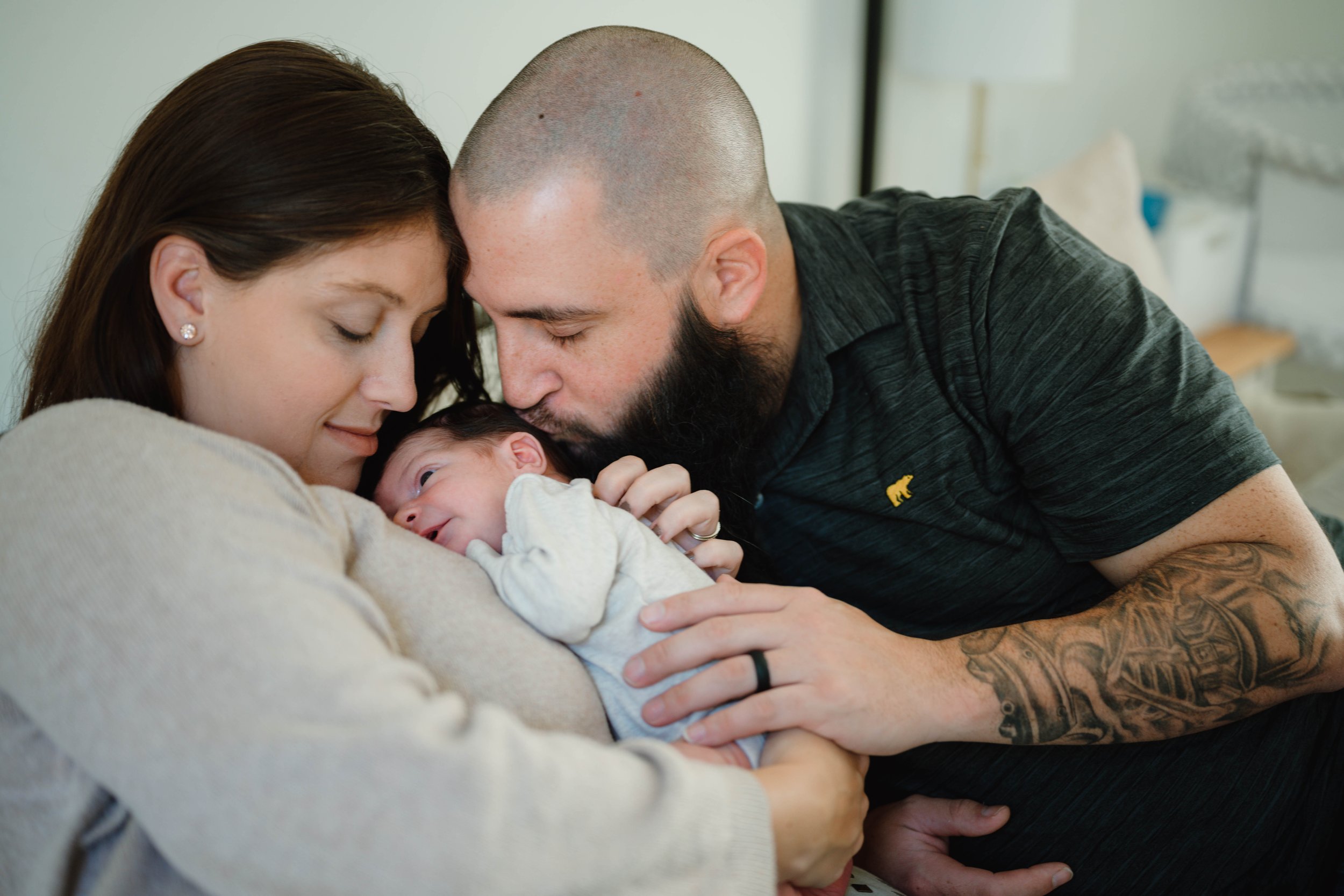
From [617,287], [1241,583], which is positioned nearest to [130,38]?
[617,287]

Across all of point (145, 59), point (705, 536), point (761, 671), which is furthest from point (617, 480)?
point (145, 59)

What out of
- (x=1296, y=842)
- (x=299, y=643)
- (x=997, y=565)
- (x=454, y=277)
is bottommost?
(x=1296, y=842)

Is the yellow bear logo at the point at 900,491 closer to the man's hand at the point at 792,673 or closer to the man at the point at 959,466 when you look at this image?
the man at the point at 959,466

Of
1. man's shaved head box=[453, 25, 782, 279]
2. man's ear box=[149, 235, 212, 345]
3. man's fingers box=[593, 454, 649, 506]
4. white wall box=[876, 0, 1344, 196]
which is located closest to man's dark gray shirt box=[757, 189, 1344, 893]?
man's shaved head box=[453, 25, 782, 279]

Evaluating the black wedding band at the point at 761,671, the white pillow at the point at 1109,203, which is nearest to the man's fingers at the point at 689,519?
the black wedding band at the point at 761,671

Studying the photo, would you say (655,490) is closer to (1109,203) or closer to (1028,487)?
(1028,487)

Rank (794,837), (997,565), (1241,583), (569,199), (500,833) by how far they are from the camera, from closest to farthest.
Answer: (500,833)
(794,837)
(1241,583)
(569,199)
(997,565)

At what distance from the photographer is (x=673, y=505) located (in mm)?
1465

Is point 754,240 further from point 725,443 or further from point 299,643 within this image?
point 299,643

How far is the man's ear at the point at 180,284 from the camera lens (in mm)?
1310

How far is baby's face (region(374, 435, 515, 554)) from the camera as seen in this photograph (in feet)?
5.05

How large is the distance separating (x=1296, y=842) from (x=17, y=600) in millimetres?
1925

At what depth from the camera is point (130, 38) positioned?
1.76m

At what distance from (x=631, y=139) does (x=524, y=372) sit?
436 millimetres
